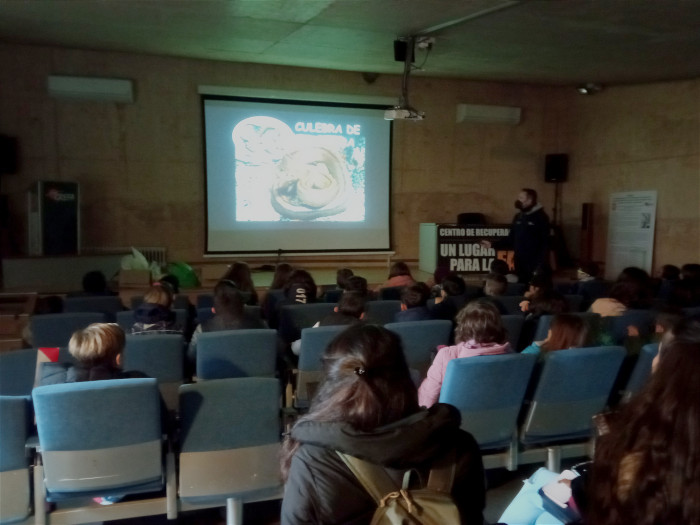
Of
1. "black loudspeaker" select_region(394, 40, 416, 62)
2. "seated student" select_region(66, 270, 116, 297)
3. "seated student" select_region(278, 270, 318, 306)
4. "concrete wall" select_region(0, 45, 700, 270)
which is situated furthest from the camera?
"concrete wall" select_region(0, 45, 700, 270)

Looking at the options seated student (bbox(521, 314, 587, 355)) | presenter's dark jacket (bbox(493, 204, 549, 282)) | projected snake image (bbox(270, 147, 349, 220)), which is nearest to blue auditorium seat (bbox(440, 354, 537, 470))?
seated student (bbox(521, 314, 587, 355))

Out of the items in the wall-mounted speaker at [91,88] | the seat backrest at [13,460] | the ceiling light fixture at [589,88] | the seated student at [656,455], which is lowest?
the seat backrest at [13,460]

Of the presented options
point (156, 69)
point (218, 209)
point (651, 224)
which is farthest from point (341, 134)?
point (651, 224)

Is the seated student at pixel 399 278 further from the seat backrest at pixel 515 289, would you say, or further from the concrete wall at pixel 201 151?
the concrete wall at pixel 201 151

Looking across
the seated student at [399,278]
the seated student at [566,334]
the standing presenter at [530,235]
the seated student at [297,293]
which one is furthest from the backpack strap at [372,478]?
the standing presenter at [530,235]

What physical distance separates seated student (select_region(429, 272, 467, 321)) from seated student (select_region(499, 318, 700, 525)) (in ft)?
11.3

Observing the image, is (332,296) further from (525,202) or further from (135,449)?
(525,202)

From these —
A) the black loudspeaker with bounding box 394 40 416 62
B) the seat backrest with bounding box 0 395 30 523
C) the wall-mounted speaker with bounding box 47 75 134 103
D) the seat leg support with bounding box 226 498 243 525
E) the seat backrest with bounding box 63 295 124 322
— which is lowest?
the seat leg support with bounding box 226 498 243 525

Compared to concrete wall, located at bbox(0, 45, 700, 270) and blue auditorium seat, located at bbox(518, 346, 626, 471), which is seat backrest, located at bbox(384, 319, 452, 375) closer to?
blue auditorium seat, located at bbox(518, 346, 626, 471)

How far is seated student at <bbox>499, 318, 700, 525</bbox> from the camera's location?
1038 mm

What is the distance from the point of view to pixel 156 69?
28.4ft

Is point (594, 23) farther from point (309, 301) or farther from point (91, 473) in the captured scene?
point (91, 473)

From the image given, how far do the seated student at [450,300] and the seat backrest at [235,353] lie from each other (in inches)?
61.3

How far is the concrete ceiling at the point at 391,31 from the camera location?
18.7 feet
